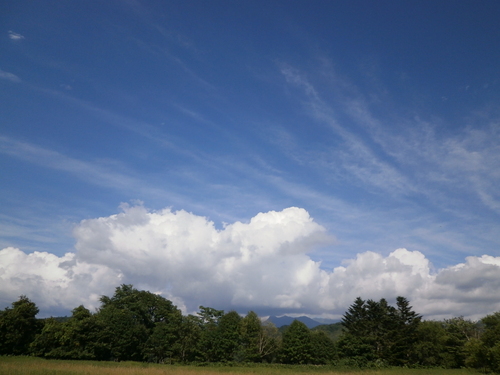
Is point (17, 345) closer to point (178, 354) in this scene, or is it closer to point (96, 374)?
point (178, 354)

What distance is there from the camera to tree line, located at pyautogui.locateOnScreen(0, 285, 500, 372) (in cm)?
4569

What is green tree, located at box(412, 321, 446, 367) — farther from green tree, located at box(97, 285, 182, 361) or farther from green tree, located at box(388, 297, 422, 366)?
green tree, located at box(97, 285, 182, 361)

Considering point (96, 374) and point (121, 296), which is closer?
point (96, 374)

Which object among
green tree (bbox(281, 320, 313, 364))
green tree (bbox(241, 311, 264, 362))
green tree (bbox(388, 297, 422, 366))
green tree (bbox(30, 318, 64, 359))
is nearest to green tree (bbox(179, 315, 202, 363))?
green tree (bbox(241, 311, 264, 362))

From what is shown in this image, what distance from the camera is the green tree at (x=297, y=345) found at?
58.4 m

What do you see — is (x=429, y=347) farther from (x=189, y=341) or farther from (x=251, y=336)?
(x=189, y=341)

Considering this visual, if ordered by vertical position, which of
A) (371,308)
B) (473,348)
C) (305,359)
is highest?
(371,308)

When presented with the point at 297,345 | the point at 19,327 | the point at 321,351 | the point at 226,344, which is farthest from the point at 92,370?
the point at 321,351

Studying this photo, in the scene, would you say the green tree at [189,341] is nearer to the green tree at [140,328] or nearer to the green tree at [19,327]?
the green tree at [140,328]

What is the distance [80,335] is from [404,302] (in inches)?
2369

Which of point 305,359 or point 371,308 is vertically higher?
point 371,308

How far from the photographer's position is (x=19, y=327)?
150 ft

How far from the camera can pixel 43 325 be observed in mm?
48469

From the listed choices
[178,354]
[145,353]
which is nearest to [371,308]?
[178,354]
